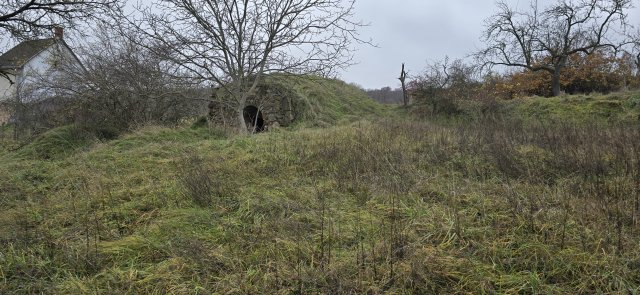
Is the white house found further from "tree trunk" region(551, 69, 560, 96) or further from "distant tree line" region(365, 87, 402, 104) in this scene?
"tree trunk" region(551, 69, 560, 96)

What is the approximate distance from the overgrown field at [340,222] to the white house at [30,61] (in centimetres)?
Result: 334

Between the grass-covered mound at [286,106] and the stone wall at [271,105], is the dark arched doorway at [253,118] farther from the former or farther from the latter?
the stone wall at [271,105]

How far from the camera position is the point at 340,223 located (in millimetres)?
3967

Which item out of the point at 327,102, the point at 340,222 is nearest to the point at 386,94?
the point at 327,102

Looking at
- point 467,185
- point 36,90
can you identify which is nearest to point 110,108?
point 36,90

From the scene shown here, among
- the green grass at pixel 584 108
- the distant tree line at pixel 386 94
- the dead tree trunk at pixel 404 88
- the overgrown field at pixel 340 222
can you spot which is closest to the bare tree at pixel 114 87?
the overgrown field at pixel 340 222

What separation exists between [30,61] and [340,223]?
616 inches

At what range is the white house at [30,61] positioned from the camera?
873 cm

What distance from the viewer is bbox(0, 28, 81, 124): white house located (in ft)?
28.7

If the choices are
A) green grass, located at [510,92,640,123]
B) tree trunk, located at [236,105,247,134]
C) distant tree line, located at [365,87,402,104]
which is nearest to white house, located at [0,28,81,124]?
tree trunk, located at [236,105,247,134]

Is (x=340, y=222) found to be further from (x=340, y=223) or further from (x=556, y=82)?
(x=556, y=82)

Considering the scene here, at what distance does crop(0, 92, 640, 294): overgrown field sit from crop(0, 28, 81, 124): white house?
334 centimetres

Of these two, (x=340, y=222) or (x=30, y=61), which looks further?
(x=30, y=61)

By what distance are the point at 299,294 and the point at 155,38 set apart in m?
9.27
